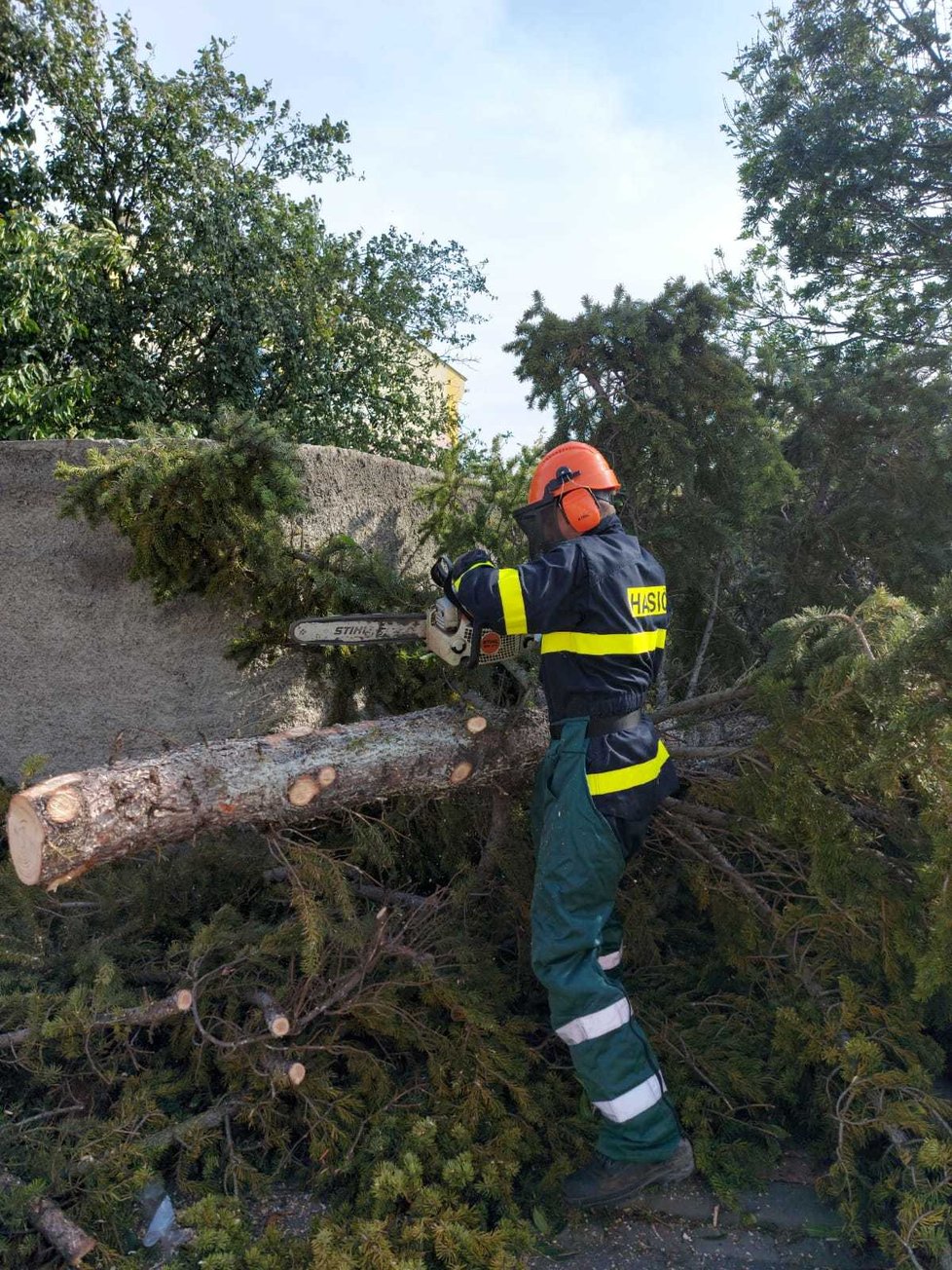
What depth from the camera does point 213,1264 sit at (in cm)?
220

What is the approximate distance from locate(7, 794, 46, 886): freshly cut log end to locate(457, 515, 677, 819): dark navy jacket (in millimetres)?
1313

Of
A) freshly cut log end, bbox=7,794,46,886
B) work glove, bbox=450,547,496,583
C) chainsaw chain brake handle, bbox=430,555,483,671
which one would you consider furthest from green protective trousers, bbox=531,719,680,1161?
freshly cut log end, bbox=7,794,46,886

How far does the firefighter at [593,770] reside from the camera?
2666mm

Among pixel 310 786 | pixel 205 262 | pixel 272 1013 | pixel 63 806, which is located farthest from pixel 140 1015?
pixel 205 262

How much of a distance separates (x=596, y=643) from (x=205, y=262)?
5.88 meters

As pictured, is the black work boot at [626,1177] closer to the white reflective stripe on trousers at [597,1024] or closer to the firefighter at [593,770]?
the firefighter at [593,770]

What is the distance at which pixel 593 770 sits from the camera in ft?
9.24

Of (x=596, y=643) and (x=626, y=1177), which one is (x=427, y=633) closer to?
(x=596, y=643)

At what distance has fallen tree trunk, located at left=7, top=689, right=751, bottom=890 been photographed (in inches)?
102

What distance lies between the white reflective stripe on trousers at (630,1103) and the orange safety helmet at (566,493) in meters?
1.63

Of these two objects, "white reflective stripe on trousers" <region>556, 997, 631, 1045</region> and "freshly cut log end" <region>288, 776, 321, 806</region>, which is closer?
"white reflective stripe on trousers" <region>556, 997, 631, 1045</region>

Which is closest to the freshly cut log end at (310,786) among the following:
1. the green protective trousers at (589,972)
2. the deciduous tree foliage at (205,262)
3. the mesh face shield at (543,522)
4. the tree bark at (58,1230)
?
the green protective trousers at (589,972)

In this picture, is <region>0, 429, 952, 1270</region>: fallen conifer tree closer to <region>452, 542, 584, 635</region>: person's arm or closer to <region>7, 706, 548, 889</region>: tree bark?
<region>7, 706, 548, 889</region>: tree bark

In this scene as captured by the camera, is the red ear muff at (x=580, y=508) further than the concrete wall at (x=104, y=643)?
No
